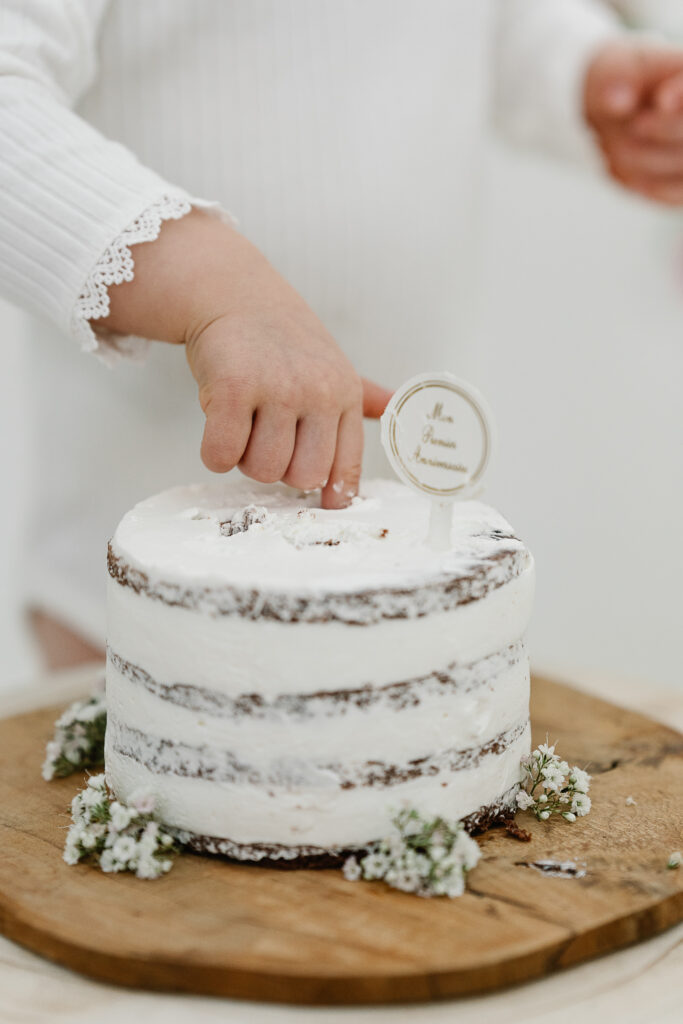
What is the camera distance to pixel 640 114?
5.93 feet

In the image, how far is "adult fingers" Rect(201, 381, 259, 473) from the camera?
3.74 feet

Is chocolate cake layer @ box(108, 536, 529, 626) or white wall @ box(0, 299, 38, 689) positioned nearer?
chocolate cake layer @ box(108, 536, 529, 626)

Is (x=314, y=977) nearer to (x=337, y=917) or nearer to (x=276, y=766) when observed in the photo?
(x=337, y=917)

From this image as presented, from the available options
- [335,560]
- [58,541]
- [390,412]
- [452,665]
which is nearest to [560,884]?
[452,665]

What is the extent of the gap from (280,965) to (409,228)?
43.9 inches

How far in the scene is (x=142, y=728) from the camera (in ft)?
3.63

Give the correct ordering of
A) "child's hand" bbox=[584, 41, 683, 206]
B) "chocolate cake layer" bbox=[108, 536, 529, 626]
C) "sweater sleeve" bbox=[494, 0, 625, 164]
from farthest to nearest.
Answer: "sweater sleeve" bbox=[494, 0, 625, 164]
"child's hand" bbox=[584, 41, 683, 206]
"chocolate cake layer" bbox=[108, 536, 529, 626]

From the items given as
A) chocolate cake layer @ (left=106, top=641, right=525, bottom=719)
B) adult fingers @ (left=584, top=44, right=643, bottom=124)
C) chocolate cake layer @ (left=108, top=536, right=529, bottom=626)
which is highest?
adult fingers @ (left=584, top=44, right=643, bottom=124)

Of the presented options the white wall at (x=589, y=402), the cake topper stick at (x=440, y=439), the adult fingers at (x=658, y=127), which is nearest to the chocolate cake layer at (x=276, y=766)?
the cake topper stick at (x=440, y=439)

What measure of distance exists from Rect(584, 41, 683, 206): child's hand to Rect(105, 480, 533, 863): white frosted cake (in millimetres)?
962

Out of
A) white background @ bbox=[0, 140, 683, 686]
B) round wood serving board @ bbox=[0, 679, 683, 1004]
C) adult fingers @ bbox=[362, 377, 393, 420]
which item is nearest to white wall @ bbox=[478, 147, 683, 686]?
white background @ bbox=[0, 140, 683, 686]

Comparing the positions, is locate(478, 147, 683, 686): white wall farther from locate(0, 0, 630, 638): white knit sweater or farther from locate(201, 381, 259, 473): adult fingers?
locate(201, 381, 259, 473): adult fingers

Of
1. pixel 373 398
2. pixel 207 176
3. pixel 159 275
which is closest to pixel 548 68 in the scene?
pixel 207 176

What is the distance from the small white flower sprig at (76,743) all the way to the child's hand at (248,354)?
1.29 ft
